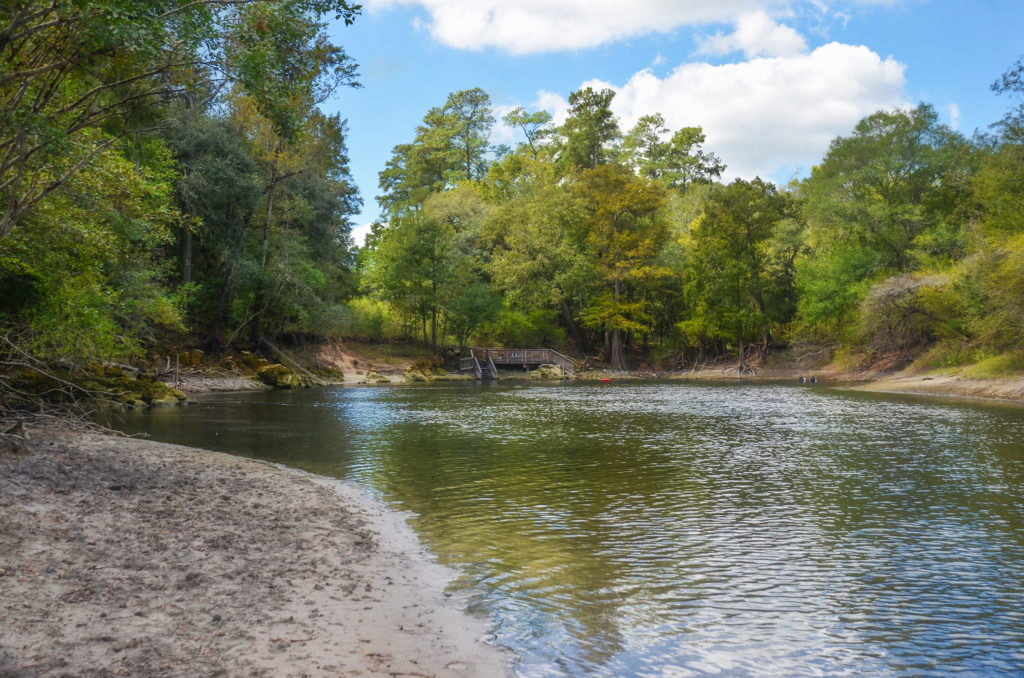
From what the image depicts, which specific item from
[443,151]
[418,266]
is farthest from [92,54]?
[443,151]

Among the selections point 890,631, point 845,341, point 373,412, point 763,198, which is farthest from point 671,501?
point 763,198

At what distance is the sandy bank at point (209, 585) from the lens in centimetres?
461

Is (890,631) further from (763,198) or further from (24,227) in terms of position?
(763,198)

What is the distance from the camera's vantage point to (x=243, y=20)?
37.0 feet

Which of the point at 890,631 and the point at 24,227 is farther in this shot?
the point at 24,227

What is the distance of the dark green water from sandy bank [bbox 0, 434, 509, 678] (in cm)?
74

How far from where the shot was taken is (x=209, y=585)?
6.00m

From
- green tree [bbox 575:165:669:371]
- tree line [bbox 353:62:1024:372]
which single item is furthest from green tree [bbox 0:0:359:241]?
green tree [bbox 575:165:669:371]

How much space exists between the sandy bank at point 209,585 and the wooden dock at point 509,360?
43708 mm

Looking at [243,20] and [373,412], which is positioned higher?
[243,20]

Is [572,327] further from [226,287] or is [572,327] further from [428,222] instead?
[226,287]

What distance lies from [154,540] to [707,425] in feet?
58.6

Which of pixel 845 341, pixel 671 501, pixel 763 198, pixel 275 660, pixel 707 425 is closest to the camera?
pixel 275 660

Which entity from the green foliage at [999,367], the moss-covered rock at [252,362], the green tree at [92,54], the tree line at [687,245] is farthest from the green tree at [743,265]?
the green tree at [92,54]
